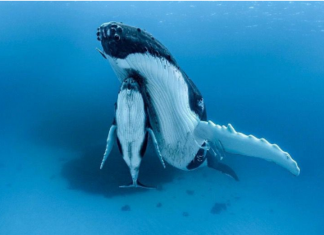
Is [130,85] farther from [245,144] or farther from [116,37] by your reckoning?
[245,144]

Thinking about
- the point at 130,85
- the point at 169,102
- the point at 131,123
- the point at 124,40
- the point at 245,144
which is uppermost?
the point at 124,40

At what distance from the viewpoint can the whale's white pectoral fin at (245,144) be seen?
3982 millimetres

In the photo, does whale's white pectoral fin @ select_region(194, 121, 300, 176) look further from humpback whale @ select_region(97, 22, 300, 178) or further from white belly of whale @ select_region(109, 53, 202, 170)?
white belly of whale @ select_region(109, 53, 202, 170)

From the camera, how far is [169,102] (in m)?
4.18

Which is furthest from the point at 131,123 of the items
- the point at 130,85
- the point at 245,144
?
the point at 245,144

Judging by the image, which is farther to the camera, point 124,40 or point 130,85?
point 130,85

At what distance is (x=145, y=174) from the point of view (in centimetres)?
809

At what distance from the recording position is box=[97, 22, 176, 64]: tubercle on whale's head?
3.23 meters

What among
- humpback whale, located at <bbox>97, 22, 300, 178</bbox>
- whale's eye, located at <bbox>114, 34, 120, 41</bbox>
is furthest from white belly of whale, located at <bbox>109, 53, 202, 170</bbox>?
whale's eye, located at <bbox>114, 34, 120, 41</bbox>

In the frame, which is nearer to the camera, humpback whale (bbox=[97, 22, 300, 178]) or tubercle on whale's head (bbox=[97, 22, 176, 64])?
tubercle on whale's head (bbox=[97, 22, 176, 64])

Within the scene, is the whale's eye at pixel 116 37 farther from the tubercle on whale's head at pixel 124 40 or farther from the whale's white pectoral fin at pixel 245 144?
the whale's white pectoral fin at pixel 245 144

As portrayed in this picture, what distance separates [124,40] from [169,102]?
4.48 ft

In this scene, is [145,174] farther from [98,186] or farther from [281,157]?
[281,157]

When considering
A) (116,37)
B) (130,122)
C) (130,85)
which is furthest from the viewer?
(130,122)
